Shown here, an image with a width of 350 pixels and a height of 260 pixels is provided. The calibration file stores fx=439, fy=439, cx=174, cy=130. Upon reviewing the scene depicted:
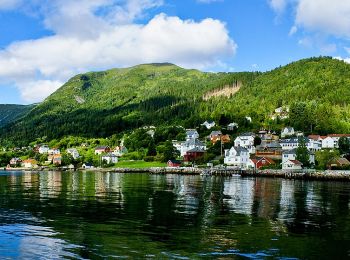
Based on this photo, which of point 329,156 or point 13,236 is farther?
point 329,156

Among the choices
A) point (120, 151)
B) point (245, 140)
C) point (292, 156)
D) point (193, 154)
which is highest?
point (245, 140)

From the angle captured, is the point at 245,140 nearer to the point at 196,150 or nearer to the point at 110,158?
the point at 196,150

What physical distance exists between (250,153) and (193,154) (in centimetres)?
2074

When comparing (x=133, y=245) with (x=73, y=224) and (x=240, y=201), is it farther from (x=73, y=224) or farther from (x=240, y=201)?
(x=240, y=201)

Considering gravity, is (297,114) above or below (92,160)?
above

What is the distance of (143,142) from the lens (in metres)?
193

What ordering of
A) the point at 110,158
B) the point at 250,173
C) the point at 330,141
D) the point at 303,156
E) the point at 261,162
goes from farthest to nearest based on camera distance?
the point at 110,158
the point at 330,141
the point at 261,162
the point at 303,156
the point at 250,173

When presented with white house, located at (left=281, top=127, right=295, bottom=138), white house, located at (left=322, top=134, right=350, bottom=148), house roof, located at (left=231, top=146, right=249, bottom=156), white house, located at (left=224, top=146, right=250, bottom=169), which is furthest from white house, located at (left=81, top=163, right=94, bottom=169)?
white house, located at (left=322, top=134, right=350, bottom=148)

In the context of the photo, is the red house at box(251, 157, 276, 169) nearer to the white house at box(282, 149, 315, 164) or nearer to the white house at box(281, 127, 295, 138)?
the white house at box(282, 149, 315, 164)

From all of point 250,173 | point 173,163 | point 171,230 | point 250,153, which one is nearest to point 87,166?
point 173,163

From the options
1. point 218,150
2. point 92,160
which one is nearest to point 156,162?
point 218,150

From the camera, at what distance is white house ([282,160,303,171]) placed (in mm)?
125838

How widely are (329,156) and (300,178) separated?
22.5m

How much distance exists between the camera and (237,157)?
147500mm
